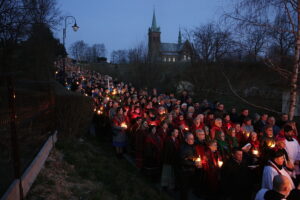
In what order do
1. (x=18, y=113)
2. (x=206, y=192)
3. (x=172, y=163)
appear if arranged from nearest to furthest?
(x=18, y=113) < (x=206, y=192) < (x=172, y=163)

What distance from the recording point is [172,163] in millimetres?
6289

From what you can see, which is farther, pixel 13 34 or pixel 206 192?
pixel 13 34

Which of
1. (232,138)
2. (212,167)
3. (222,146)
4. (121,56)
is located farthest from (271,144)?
(121,56)

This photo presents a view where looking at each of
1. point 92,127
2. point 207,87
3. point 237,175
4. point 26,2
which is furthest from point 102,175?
point 26,2

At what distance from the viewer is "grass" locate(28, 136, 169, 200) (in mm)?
4531

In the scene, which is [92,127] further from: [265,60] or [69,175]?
[265,60]

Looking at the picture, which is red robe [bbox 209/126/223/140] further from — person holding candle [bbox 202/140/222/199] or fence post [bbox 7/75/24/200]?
fence post [bbox 7/75/24/200]

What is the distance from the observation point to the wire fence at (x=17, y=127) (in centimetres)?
359

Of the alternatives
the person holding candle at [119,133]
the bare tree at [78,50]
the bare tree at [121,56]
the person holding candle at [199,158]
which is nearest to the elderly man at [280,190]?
the person holding candle at [199,158]

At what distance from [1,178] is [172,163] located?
3.93 metres

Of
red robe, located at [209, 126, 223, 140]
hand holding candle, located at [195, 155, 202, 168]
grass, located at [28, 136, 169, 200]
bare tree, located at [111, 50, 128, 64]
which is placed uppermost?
bare tree, located at [111, 50, 128, 64]

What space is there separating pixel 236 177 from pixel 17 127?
14.0ft

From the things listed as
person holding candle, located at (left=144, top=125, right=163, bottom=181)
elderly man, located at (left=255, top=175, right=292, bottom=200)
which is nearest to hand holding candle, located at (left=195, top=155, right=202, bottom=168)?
person holding candle, located at (left=144, top=125, right=163, bottom=181)

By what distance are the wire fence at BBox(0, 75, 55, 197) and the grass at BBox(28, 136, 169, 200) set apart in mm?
535
